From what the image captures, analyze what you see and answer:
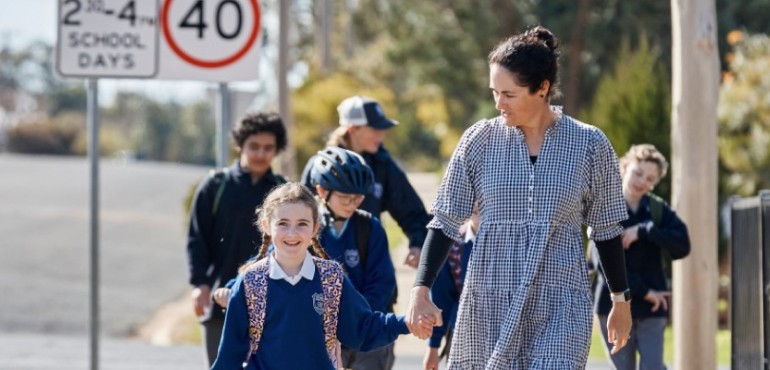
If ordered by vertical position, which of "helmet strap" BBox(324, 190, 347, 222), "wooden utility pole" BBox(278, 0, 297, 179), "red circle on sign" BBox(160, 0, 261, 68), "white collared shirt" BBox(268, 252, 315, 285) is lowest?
"white collared shirt" BBox(268, 252, 315, 285)

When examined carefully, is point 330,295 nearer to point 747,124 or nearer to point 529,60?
point 529,60

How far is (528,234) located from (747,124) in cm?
1700

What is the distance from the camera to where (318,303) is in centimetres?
586

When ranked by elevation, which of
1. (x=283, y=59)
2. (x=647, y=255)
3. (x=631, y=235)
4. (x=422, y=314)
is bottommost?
(x=422, y=314)

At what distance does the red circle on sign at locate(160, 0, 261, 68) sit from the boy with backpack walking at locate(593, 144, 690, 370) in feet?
8.04

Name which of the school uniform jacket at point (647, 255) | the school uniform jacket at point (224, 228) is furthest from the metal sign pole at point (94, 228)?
the school uniform jacket at point (647, 255)

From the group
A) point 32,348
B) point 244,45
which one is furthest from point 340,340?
point 32,348

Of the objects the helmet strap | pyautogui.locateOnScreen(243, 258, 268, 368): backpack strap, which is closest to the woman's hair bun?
pyautogui.locateOnScreen(243, 258, 268, 368): backpack strap

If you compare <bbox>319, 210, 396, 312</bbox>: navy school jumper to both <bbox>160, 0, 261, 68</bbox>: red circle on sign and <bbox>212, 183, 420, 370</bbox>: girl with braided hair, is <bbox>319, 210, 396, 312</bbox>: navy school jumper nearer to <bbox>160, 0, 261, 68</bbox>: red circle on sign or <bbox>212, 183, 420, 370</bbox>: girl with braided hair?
<bbox>212, 183, 420, 370</bbox>: girl with braided hair

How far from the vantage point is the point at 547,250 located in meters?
5.46

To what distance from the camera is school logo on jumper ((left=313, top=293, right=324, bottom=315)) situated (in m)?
5.85

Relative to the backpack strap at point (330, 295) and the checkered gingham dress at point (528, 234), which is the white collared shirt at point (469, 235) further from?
the checkered gingham dress at point (528, 234)

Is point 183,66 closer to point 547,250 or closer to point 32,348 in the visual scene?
point 547,250

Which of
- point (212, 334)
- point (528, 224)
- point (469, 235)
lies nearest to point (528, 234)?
point (528, 224)
